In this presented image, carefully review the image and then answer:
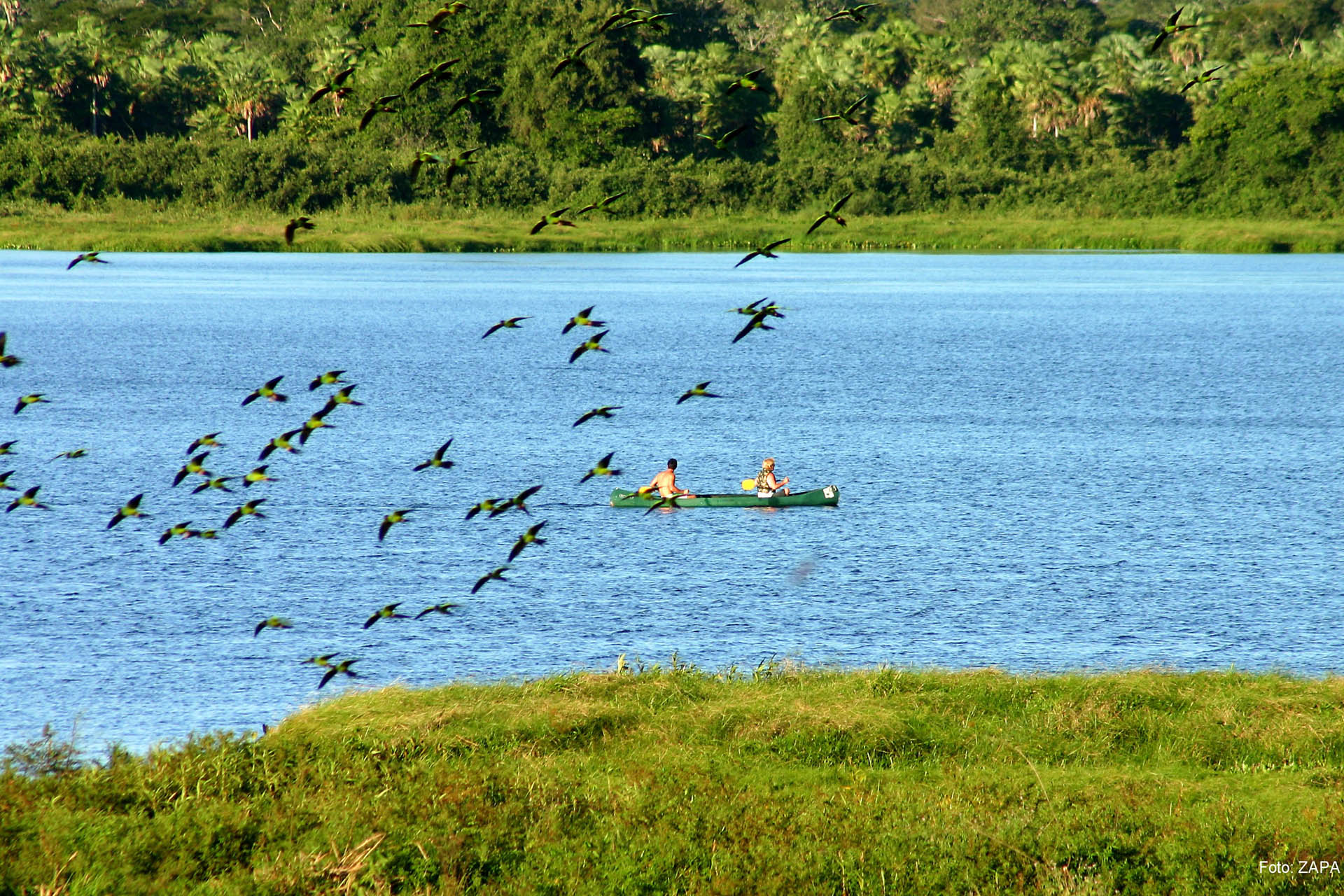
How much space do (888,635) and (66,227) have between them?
96278 mm

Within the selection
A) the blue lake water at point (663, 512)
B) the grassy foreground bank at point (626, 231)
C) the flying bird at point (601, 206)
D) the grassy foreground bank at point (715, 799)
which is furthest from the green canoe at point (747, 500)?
the grassy foreground bank at point (626, 231)

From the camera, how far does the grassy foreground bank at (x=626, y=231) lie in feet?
350

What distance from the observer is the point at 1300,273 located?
109m

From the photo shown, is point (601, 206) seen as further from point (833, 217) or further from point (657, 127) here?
point (657, 127)

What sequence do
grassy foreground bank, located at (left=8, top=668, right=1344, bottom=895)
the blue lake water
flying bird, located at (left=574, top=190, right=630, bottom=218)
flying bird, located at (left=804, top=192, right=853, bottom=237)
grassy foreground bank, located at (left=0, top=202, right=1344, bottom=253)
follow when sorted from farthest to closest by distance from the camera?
grassy foreground bank, located at (left=0, top=202, right=1344, bottom=253) → the blue lake water → grassy foreground bank, located at (left=8, top=668, right=1344, bottom=895) → flying bird, located at (left=574, top=190, right=630, bottom=218) → flying bird, located at (left=804, top=192, right=853, bottom=237)

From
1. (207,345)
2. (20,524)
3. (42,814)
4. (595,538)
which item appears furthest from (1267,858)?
(207,345)

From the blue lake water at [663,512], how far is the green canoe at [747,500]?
515mm

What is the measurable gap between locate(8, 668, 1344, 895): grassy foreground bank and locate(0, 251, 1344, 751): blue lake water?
5.60 metres

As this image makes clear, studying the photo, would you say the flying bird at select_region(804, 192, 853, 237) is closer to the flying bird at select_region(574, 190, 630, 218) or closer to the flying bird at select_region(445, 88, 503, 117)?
the flying bird at select_region(574, 190, 630, 218)

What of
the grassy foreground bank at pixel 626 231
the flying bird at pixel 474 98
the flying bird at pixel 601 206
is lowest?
the grassy foreground bank at pixel 626 231

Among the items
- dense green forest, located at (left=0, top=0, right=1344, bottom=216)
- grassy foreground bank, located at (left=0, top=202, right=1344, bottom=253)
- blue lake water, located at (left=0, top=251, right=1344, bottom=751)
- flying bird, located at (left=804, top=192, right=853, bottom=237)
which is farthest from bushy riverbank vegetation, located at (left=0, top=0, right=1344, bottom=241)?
flying bird, located at (left=804, top=192, right=853, bottom=237)

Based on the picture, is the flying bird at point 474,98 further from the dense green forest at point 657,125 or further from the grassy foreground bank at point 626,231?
the dense green forest at point 657,125

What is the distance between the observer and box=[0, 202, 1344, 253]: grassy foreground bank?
10675 cm

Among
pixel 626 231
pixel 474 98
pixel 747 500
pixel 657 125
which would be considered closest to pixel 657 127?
pixel 657 125
